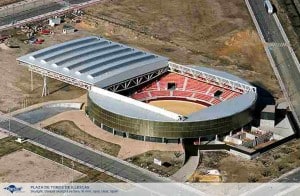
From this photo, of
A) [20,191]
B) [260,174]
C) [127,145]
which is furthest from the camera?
[127,145]

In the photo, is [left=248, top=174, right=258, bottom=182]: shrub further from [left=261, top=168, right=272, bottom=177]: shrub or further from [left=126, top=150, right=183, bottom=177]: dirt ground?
[left=126, top=150, right=183, bottom=177]: dirt ground

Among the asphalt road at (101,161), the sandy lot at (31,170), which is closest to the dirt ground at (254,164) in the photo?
the asphalt road at (101,161)

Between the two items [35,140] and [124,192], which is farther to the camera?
[35,140]

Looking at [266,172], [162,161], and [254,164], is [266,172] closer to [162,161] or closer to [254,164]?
[254,164]

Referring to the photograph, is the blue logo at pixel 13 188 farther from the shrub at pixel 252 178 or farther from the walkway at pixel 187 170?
the shrub at pixel 252 178

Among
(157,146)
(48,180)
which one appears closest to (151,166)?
(157,146)

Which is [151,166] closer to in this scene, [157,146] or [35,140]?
[157,146]
